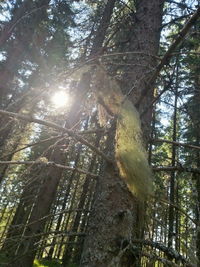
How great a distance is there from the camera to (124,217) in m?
2.21

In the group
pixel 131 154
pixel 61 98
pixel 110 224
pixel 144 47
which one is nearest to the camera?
pixel 131 154

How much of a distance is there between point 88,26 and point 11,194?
606 centimetres

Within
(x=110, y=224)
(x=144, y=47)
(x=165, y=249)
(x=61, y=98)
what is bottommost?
(x=165, y=249)

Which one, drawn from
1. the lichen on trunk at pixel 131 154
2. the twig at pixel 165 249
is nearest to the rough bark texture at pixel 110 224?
the twig at pixel 165 249

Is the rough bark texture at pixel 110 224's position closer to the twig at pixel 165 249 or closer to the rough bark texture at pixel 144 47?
the twig at pixel 165 249

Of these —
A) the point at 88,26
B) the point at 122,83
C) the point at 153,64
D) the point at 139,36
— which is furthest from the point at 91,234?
the point at 88,26

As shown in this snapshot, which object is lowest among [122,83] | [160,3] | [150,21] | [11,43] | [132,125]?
[132,125]

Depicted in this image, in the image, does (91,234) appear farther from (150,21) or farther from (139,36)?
(150,21)

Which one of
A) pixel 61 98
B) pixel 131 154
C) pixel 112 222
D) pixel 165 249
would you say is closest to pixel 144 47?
pixel 61 98

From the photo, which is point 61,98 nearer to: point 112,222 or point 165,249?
point 112,222

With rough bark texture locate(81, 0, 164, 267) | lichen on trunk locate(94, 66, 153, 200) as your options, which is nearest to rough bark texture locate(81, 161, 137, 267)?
rough bark texture locate(81, 0, 164, 267)

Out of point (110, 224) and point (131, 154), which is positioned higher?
point (131, 154)

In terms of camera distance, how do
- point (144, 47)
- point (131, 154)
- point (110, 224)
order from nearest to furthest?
point (131, 154)
point (110, 224)
point (144, 47)

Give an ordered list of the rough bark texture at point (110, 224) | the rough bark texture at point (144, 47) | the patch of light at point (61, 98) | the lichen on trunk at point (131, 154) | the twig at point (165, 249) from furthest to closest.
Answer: the rough bark texture at point (144, 47), the patch of light at point (61, 98), the rough bark texture at point (110, 224), the twig at point (165, 249), the lichen on trunk at point (131, 154)
